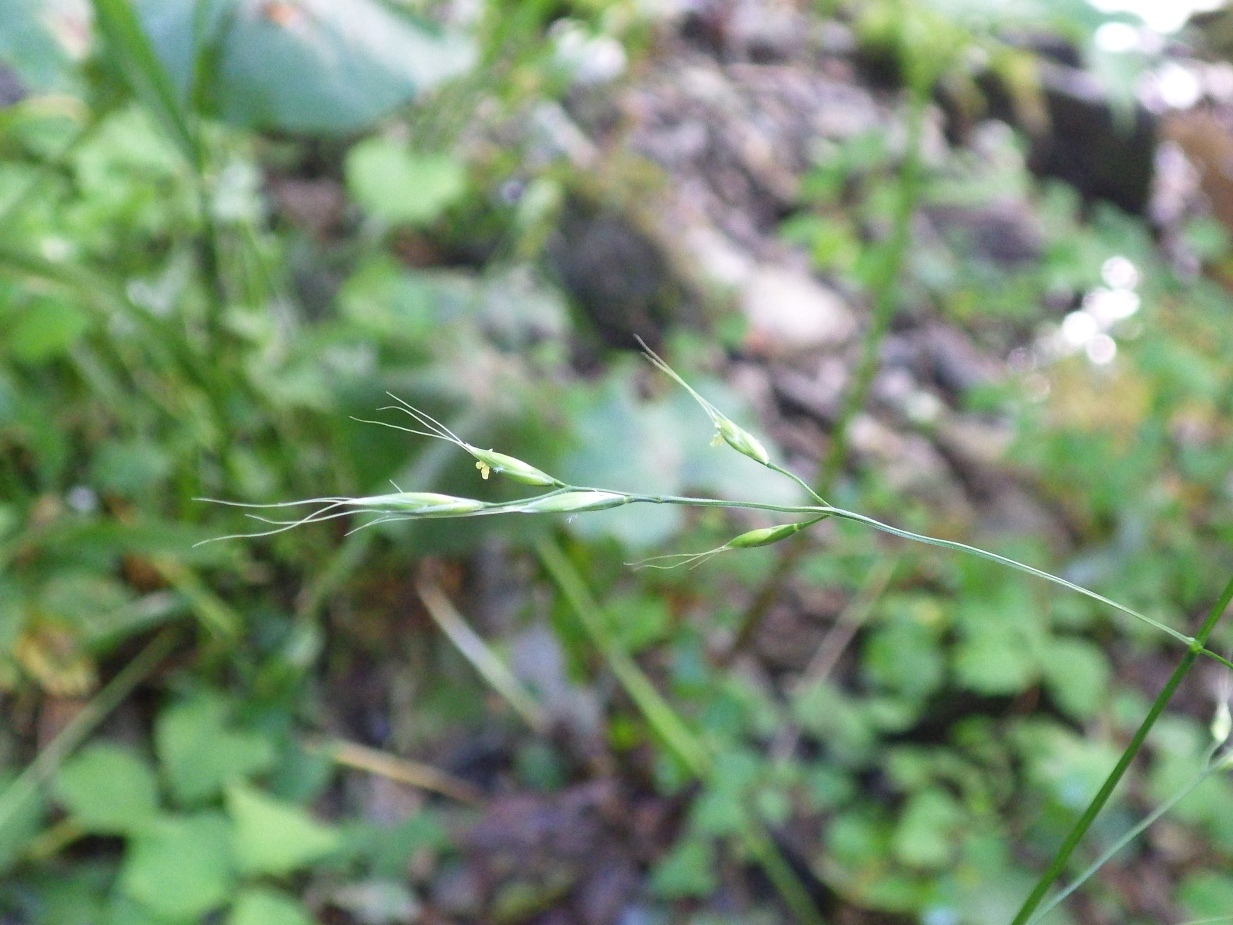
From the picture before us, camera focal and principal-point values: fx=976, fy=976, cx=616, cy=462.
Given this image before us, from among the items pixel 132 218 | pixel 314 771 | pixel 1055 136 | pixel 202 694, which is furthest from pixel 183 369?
pixel 1055 136

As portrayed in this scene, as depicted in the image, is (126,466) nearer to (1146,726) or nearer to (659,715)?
(659,715)

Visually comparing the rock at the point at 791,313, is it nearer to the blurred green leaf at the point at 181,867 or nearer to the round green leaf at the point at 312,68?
the round green leaf at the point at 312,68

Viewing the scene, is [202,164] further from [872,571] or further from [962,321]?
[962,321]

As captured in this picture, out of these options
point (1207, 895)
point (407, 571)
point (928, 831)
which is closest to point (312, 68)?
point (407, 571)

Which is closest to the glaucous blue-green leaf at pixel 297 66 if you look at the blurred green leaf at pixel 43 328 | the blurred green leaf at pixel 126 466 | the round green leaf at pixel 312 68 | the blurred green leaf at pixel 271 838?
the round green leaf at pixel 312 68

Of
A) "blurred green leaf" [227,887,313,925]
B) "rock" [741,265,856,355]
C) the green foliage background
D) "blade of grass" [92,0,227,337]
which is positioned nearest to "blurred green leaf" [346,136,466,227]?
the green foliage background
